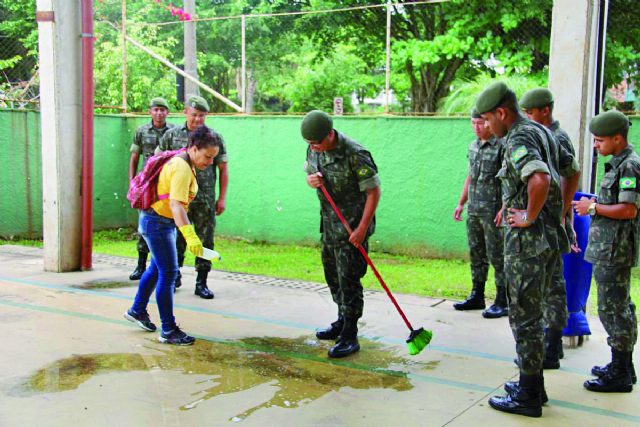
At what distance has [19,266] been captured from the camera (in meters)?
7.18

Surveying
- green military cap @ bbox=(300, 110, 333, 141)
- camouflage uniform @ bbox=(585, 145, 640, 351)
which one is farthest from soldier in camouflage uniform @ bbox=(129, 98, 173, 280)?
camouflage uniform @ bbox=(585, 145, 640, 351)

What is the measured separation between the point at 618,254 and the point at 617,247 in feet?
0.14

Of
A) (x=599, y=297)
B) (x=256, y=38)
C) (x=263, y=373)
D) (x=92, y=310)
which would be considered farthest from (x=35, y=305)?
(x=256, y=38)

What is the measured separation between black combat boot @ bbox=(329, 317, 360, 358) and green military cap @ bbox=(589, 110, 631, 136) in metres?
2.01

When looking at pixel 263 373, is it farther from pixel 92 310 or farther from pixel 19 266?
pixel 19 266

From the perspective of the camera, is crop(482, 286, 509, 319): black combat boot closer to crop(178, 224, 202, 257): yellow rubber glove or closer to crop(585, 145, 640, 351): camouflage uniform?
crop(585, 145, 640, 351): camouflage uniform

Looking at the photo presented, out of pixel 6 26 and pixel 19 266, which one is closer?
pixel 19 266

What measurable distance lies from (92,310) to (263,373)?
6.96 ft

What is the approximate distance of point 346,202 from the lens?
14.4 feet

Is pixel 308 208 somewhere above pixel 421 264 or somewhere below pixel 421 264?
above

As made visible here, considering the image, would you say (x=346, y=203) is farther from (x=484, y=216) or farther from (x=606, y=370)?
(x=606, y=370)

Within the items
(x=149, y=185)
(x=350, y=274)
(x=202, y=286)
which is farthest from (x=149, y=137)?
(x=350, y=274)

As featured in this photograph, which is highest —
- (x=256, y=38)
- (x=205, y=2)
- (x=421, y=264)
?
(x=205, y=2)

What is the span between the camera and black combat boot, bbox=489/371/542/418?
11.0 ft
